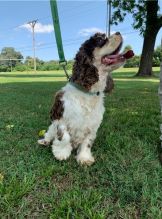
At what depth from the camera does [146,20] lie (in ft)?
83.3

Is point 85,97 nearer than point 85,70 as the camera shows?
No

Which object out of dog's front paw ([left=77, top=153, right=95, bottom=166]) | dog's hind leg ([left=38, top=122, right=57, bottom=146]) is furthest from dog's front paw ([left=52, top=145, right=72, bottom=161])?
dog's hind leg ([left=38, top=122, right=57, bottom=146])

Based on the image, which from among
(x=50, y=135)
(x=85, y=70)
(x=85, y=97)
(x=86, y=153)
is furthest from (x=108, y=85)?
(x=50, y=135)

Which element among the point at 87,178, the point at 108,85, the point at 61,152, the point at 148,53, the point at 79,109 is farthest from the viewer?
the point at 148,53

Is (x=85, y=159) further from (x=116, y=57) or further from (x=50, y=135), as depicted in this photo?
(x=116, y=57)

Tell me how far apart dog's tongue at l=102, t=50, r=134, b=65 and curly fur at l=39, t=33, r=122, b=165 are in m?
0.05

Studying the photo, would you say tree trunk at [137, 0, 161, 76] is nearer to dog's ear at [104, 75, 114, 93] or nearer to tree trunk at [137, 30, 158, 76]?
tree trunk at [137, 30, 158, 76]

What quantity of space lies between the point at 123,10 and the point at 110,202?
80.8 feet

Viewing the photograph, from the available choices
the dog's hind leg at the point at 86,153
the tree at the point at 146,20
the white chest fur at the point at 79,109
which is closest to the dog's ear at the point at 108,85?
the white chest fur at the point at 79,109

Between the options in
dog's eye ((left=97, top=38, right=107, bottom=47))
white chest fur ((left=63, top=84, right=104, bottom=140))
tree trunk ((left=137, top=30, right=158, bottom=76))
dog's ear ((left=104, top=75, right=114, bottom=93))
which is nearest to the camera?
dog's eye ((left=97, top=38, right=107, bottom=47))

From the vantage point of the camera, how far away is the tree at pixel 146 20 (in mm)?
24781

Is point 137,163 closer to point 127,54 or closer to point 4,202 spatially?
point 127,54

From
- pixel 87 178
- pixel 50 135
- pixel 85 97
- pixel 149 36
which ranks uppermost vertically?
pixel 149 36

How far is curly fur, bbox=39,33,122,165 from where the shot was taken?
4.20 meters
